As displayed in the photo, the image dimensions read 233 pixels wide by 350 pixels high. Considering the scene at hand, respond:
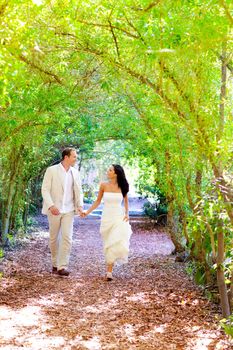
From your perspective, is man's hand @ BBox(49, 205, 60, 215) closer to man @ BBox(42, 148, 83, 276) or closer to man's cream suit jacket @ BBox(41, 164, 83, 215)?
man @ BBox(42, 148, 83, 276)

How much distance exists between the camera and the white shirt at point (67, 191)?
857 centimetres

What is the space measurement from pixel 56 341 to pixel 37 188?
1462 cm

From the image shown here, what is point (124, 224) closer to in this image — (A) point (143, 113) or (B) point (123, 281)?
(B) point (123, 281)

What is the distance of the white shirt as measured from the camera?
8570 millimetres

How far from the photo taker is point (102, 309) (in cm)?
619

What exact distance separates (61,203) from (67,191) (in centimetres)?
22

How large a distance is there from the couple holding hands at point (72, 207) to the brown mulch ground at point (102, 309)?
0.46 metres

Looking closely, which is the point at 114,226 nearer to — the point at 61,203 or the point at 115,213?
the point at 115,213

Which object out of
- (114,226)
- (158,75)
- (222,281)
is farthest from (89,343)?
(114,226)

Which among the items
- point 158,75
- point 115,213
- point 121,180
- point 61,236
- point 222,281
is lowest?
point 222,281

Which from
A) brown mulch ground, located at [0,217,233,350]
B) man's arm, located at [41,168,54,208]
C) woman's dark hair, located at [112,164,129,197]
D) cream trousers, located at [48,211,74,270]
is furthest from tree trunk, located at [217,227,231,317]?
man's arm, located at [41,168,54,208]

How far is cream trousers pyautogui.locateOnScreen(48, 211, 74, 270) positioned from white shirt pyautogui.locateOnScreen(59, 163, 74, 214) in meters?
0.09

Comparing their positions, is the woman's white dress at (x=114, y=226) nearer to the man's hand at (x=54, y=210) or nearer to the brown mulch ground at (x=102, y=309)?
the brown mulch ground at (x=102, y=309)

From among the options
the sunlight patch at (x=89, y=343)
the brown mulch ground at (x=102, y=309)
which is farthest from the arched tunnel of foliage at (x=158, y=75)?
the sunlight patch at (x=89, y=343)
